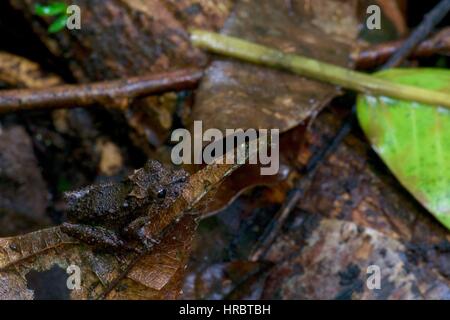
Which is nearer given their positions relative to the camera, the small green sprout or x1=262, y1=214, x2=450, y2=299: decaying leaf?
x1=262, y1=214, x2=450, y2=299: decaying leaf

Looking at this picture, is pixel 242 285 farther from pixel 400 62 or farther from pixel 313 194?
pixel 400 62

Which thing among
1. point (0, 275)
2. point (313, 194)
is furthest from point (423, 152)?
point (0, 275)

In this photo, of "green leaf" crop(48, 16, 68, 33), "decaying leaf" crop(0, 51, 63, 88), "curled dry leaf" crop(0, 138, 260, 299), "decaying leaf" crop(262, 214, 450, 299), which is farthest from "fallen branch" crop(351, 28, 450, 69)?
"decaying leaf" crop(0, 51, 63, 88)

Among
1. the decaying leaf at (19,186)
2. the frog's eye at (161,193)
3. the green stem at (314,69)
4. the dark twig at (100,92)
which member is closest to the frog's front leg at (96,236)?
the frog's eye at (161,193)

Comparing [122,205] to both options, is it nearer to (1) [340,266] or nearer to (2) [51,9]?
(1) [340,266]

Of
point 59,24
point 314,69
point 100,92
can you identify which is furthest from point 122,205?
point 59,24

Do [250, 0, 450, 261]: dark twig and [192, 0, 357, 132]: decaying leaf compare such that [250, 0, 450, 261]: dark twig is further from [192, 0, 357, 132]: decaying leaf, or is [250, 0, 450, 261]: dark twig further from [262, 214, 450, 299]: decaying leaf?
[192, 0, 357, 132]: decaying leaf
